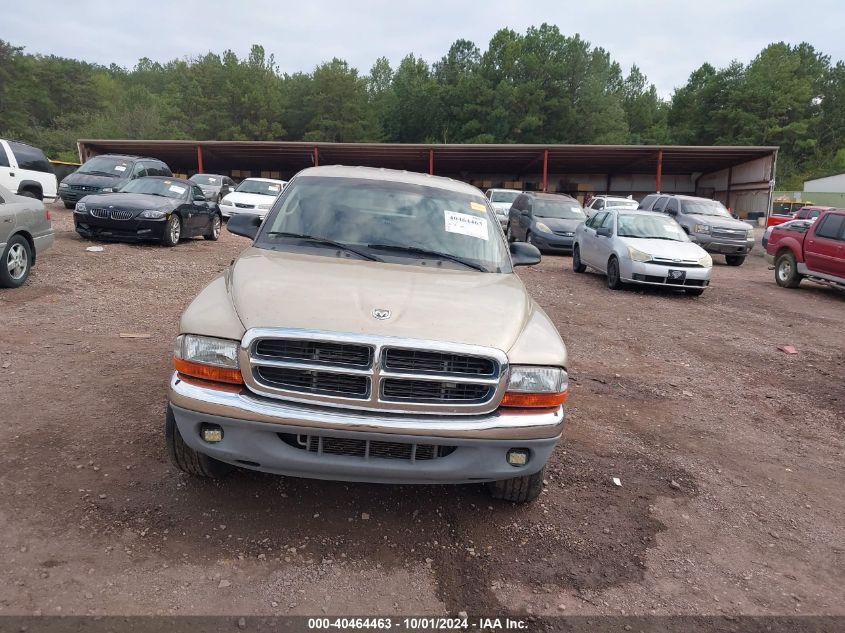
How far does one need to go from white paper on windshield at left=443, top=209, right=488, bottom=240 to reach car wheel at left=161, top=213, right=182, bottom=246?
999 centimetres

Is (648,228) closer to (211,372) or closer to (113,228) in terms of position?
(113,228)

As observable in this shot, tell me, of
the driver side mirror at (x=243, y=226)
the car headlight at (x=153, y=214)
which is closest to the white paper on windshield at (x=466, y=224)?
the driver side mirror at (x=243, y=226)

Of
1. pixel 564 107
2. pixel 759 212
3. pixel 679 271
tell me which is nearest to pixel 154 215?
pixel 679 271

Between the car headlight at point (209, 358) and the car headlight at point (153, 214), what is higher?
the car headlight at point (153, 214)

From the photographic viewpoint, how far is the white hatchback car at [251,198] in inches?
754

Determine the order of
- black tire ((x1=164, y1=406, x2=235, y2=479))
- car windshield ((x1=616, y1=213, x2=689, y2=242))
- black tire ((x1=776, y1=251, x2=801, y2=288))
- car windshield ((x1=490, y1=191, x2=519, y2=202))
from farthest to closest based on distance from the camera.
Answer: car windshield ((x1=490, y1=191, x2=519, y2=202)), black tire ((x1=776, y1=251, x2=801, y2=288)), car windshield ((x1=616, y1=213, x2=689, y2=242)), black tire ((x1=164, y1=406, x2=235, y2=479))

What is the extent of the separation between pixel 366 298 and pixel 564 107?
204ft

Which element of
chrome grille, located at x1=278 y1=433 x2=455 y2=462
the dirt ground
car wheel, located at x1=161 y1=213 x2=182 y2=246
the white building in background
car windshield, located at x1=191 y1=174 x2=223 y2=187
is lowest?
the dirt ground

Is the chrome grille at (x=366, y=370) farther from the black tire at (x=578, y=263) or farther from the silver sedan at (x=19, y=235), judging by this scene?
the black tire at (x=578, y=263)

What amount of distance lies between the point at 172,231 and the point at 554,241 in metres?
9.92

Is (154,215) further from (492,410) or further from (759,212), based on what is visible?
(759,212)

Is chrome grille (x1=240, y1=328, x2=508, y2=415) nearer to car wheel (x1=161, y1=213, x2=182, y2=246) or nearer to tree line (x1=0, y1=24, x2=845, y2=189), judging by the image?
car wheel (x1=161, y1=213, x2=182, y2=246)

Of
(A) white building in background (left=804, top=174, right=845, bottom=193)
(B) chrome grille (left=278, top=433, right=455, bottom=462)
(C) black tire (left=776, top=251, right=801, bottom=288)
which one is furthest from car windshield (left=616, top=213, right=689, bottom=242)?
(A) white building in background (left=804, top=174, right=845, bottom=193)

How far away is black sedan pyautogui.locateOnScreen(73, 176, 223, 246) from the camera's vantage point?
1208cm
